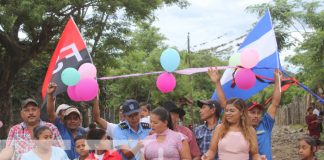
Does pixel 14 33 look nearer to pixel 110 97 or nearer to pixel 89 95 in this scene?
pixel 89 95

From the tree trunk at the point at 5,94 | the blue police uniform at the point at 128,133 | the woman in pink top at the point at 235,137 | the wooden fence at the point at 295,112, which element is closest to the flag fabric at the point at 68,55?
the blue police uniform at the point at 128,133

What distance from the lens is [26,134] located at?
4.83 meters

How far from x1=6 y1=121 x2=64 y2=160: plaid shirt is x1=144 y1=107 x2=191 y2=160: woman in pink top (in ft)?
2.94

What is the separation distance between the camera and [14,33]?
15641 mm

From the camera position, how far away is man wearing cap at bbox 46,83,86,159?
16.9 feet

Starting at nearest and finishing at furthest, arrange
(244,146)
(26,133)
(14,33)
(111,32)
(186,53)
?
(244,146), (26,133), (14,33), (111,32), (186,53)

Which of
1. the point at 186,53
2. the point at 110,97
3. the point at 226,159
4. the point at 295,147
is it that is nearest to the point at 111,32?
the point at 295,147

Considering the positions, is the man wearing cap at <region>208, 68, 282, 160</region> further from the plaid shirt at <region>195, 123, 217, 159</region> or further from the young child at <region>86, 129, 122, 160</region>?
the young child at <region>86, 129, 122, 160</region>

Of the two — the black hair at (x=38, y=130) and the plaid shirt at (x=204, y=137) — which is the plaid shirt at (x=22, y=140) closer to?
the black hair at (x=38, y=130)


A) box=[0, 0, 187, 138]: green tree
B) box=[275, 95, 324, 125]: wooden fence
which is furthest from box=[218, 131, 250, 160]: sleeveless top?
box=[275, 95, 324, 125]: wooden fence

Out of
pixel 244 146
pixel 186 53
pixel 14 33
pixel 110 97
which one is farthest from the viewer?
pixel 186 53

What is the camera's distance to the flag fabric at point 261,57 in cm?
580

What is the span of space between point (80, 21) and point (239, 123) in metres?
12.3

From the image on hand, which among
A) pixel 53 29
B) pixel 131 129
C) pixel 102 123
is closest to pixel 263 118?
pixel 131 129
